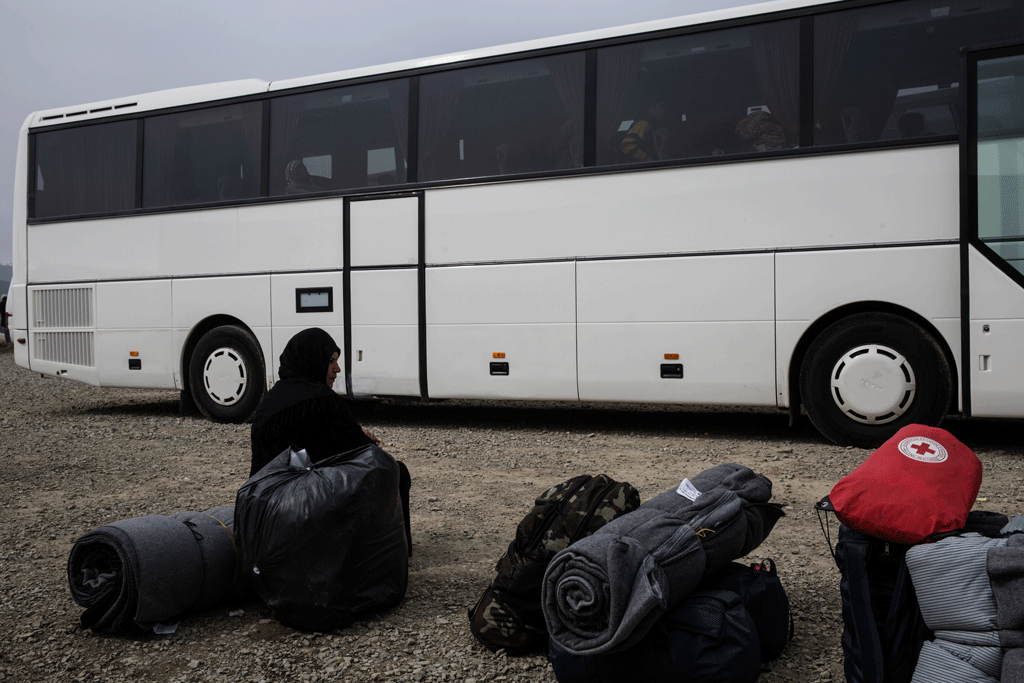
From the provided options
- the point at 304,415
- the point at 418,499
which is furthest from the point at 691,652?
the point at 418,499

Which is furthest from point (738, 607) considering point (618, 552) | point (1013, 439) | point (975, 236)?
point (1013, 439)

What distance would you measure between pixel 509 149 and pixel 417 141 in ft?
3.28

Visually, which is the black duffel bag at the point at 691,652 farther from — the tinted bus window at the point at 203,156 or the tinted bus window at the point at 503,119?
the tinted bus window at the point at 203,156

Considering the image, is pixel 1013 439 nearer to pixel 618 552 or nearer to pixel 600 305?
pixel 600 305

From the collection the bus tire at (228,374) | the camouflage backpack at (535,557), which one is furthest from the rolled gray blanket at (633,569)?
the bus tire at (228,374)

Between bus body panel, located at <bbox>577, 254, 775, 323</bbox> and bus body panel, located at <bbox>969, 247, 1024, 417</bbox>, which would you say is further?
bus body panel, located at <bbox>577, 254, 775, 323</bbox>

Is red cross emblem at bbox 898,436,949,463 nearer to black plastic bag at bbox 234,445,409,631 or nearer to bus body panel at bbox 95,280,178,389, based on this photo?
black plastic bag at bbox 234,445,409,631

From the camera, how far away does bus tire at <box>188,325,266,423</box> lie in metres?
9.04

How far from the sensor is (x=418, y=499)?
17.7 feet

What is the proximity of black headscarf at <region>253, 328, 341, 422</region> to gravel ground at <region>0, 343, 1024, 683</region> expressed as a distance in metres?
0.88

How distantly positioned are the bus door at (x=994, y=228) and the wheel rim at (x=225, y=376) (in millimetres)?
6932

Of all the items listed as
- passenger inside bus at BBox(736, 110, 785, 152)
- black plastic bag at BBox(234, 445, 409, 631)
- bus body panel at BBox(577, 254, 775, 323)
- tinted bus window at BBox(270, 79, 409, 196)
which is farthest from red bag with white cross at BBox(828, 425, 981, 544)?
tinted bus window at BBox(270, 79, 409, 196)

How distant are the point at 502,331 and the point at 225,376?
10.9 feet

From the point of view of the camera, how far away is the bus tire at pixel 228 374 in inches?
356
